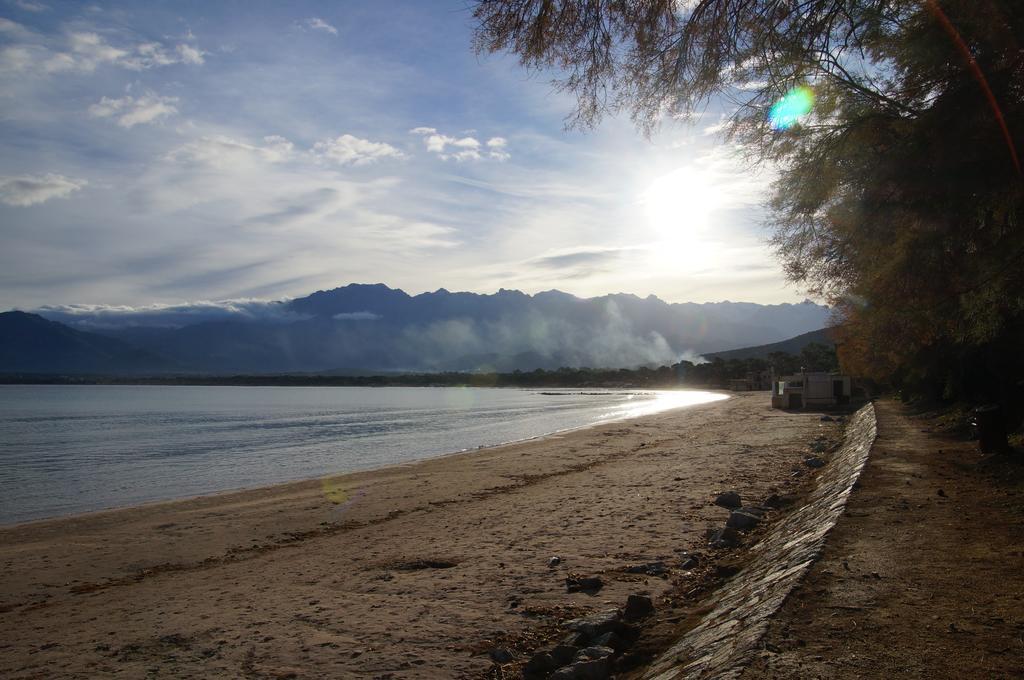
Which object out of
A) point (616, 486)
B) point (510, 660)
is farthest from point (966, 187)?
point (616, 486)

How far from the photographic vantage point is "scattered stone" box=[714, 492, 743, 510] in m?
11.4

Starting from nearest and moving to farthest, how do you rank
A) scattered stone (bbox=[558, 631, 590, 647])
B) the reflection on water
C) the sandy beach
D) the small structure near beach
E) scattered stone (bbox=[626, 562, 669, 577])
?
scattered stone (bbox=[558, 631, 590, 647])
the sandy beach
scattered stone (bbox=[626, 562, 669, 577])
the small structure near beach
the reflection on water

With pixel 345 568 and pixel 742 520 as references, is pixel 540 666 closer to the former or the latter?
pixel 345 568

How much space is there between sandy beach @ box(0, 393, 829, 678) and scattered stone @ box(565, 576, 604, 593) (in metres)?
0.12

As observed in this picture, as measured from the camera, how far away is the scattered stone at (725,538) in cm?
862

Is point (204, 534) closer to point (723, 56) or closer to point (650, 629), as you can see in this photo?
point (650, 629)

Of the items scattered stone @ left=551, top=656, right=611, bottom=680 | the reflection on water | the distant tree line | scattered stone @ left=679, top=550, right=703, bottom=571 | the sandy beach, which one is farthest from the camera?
the distant tree line

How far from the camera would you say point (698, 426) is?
33469 millimetres

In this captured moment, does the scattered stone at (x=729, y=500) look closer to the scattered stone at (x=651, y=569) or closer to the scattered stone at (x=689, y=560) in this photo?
the scattered stone at (x=689, y=560)

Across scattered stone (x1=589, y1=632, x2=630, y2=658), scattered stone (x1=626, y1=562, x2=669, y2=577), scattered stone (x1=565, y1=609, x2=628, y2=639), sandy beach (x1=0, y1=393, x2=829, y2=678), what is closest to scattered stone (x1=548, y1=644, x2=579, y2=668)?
scattered stone (x1=589, y1=632, x2=630, y2=658)

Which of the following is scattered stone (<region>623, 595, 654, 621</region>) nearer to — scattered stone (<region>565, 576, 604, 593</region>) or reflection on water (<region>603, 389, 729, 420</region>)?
scattered stone (<region>565, 576, 604, 593</region>)

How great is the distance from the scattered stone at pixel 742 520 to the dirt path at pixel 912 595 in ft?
5.06

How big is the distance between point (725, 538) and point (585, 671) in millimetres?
4441

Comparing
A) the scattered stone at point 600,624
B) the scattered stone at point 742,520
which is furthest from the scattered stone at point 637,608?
the scattered stone at point 742,520
